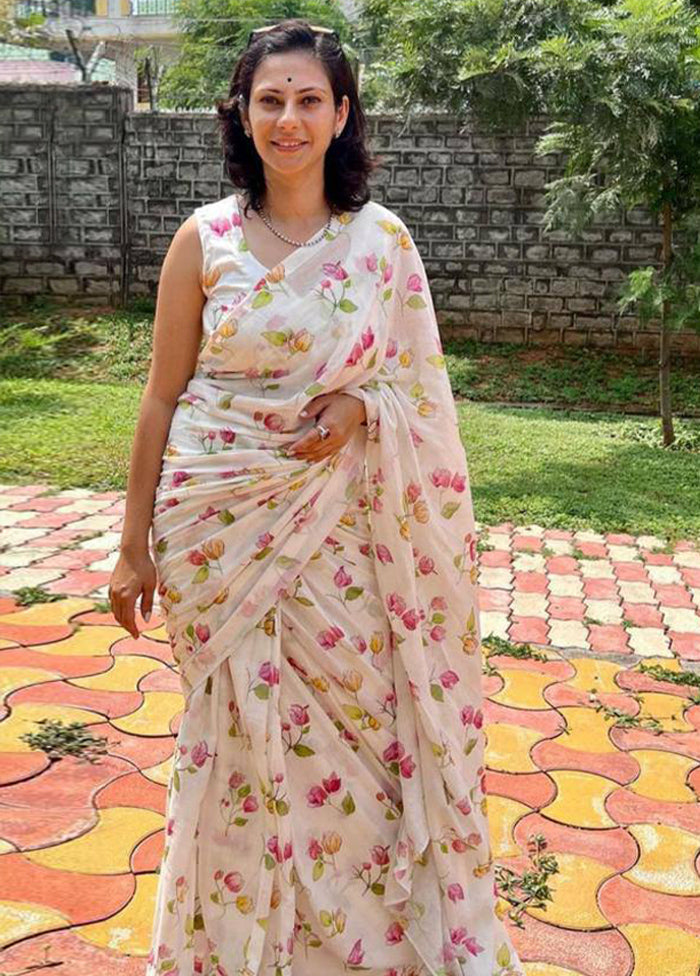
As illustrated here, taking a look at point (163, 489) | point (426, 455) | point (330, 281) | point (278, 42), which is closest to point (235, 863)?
point (163, 489)

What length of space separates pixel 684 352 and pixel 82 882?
28.7ft

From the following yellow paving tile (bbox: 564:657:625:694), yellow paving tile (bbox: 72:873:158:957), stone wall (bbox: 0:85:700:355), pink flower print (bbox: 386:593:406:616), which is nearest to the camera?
pink flower print (bbox: 386:593:406:616)

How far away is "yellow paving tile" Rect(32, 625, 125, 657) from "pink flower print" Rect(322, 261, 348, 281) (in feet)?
6.63

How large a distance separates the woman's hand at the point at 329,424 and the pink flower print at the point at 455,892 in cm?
78

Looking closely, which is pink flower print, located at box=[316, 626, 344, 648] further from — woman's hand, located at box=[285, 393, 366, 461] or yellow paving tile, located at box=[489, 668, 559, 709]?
yellow paving tile, located at box=[489, 668, 559, 709]

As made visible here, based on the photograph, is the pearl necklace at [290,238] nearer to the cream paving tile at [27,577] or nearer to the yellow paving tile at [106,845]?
the yellow paving tile at [106,845]

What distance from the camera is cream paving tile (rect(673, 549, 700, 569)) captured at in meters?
4.63

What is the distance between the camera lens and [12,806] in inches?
95.0

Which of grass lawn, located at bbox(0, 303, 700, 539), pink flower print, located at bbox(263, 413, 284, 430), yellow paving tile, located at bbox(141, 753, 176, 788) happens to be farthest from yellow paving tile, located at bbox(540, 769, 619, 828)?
grass lawn, located at bbox(0, 303, 700, 539)

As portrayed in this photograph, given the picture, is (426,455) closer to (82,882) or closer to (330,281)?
(330,281)

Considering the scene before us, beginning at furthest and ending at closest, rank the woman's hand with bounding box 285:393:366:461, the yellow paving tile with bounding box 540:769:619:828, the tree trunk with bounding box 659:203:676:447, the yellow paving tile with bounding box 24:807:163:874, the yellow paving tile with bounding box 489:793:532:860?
the tree trunk with bounding box 659:203:676:447 < the yellow paving tile with bounding box 540:769:619:828 < the yellow paving tile with bounding box 489:793:532:860 < the yellow paving tile with bounding box 24:807:163:874 < the woman's hand with bounding box 285:393:366:461

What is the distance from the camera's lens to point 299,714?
1683 millimetres

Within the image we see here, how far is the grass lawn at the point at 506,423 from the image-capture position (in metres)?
5.61

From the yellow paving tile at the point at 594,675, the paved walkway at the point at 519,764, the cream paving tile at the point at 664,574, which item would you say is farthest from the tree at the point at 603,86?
the yellow paving tile at the point at 594,675
